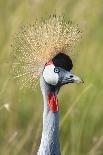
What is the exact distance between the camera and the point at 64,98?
5863 millimetres

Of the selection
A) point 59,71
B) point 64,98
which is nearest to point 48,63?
point 59,71

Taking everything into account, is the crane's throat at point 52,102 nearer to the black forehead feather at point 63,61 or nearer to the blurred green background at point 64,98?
the black forehead feather at point 63,61

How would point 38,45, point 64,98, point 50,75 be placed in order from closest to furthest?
point 50,75, point 38,45, point 64,98

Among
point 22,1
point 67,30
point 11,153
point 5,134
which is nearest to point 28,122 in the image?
point 5,134

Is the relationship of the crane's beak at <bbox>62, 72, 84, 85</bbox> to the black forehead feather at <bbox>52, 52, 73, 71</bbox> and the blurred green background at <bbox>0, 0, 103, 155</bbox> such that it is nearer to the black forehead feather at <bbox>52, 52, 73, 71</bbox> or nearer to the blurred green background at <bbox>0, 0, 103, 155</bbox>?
the black forehead feather at <bbox>52, 52, 73, 71</bbox>

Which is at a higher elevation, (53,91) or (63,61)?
(63,61)

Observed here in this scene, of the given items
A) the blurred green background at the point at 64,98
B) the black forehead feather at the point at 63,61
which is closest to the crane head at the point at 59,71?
the black forehead feather at the point at 63,61

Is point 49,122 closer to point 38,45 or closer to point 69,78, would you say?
point 69,78

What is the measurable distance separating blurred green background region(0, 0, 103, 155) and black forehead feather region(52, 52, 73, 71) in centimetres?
94

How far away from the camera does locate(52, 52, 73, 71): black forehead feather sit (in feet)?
12.4

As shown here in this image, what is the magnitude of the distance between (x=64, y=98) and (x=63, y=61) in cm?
208

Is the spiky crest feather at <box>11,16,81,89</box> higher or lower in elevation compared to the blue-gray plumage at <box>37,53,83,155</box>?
higher

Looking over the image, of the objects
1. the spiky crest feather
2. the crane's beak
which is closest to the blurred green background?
the spiky crest feather

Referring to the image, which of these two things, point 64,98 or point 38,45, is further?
point 64,98
